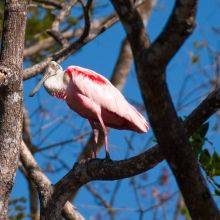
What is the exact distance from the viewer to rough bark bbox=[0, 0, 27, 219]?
195 inches

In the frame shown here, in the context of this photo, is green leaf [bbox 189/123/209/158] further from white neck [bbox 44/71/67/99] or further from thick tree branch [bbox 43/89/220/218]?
white neck [bbox 44/71/67/99]

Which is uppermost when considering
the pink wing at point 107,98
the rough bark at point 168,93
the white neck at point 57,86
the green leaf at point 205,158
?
the white neck at point 57,86

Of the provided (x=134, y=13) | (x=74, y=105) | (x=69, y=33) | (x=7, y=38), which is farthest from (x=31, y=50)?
(x=134, y=13)

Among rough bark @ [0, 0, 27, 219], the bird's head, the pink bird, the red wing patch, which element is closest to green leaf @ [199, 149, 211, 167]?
rough bark @ [0, 0, 27, 219]

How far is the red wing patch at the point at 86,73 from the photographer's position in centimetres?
657

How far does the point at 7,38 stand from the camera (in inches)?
205

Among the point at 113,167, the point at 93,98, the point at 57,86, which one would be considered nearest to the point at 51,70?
the point at 57,86

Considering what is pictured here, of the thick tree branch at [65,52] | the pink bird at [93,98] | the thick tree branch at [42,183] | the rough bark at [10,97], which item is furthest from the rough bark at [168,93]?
the thick tree branch at [65,52]

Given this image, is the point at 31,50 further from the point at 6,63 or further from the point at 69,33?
the point at 6,63

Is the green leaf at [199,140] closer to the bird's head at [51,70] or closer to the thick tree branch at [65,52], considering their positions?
the thick tree branch at [65,52]

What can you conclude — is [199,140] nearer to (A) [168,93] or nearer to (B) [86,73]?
(A) [168,93]

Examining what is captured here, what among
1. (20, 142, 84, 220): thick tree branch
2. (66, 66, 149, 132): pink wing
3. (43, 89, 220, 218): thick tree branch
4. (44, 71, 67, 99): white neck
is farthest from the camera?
(44, 71, 67, 99): white neck

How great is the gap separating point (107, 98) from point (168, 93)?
317 cm

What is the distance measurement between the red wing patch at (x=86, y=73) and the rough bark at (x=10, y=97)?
1285 millimetres
